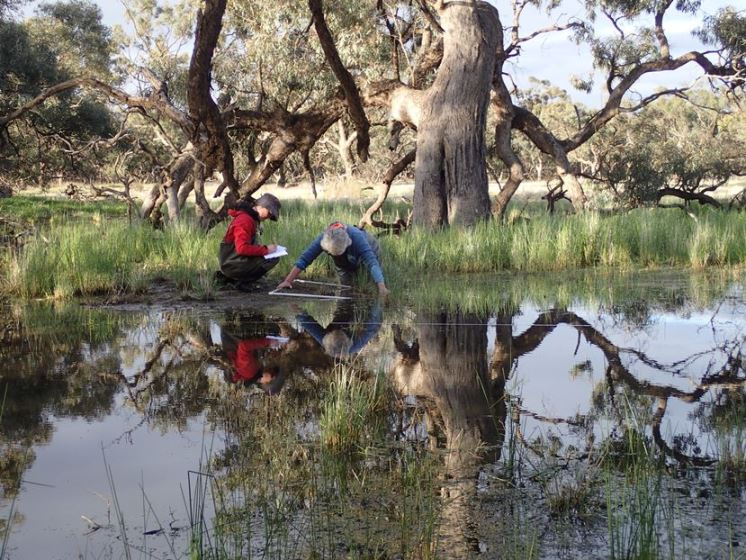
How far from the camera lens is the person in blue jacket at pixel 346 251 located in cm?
927

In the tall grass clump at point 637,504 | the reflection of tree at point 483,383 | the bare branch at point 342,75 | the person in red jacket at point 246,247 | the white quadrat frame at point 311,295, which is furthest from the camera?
the bare branch at point 342,75

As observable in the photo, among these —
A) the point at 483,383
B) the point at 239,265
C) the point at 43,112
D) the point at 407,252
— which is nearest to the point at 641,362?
the point at 483,383

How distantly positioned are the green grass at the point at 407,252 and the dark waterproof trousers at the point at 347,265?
0.51 metres

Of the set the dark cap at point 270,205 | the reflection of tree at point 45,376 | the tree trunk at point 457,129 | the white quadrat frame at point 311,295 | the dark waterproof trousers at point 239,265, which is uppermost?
the tree trunk at point 457,129

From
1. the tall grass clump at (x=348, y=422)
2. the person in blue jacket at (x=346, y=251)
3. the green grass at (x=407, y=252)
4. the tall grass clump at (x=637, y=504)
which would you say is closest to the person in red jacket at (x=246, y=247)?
the green grass at (x=407, y=252)

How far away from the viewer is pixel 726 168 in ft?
91.8

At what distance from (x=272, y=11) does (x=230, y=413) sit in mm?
17301

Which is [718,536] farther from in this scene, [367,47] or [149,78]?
[367,47]

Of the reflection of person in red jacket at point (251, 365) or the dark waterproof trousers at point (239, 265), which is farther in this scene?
the dark waterproof trousers at point (239, 265)

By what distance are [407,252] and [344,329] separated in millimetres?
3928

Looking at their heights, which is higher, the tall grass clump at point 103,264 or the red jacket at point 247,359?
the tall grass clump at point 103,264

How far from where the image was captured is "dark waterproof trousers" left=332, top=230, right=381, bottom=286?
10125 mm

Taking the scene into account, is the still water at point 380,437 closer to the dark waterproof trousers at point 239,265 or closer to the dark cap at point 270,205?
the dark cap at point 270,205

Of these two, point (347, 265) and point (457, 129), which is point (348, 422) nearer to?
point (347, 265)
